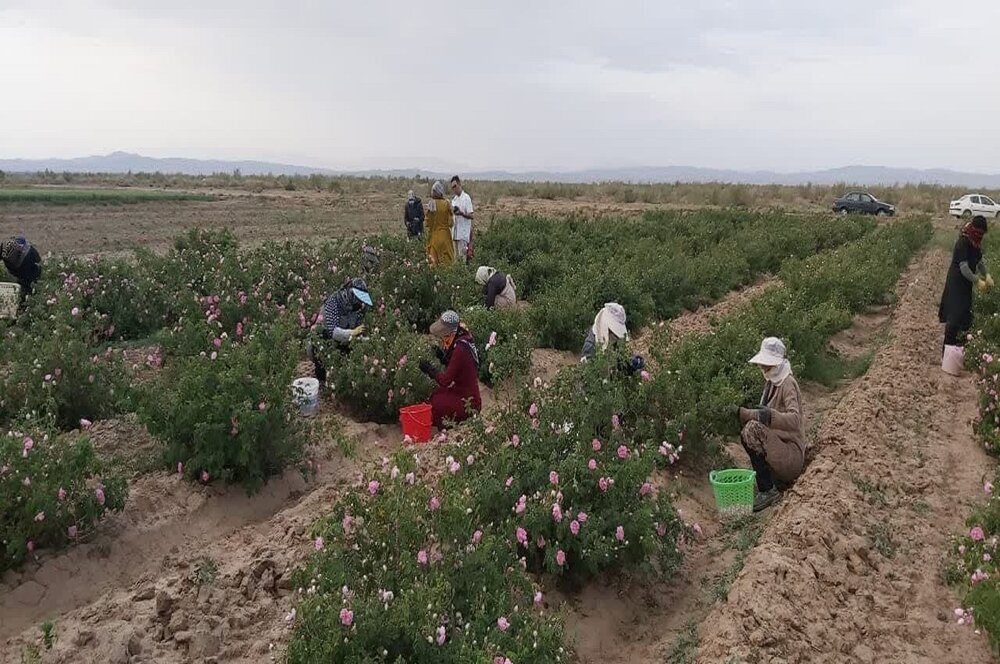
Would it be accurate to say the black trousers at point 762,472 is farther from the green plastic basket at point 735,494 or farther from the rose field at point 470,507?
the rose field at point 470,507

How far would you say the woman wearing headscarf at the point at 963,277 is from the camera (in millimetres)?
8188

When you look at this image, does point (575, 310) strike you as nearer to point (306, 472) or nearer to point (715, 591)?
point (306, 472)

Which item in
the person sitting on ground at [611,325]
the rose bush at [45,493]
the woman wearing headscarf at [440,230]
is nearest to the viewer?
the rose bush at [45,493]

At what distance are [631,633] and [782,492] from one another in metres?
2.03

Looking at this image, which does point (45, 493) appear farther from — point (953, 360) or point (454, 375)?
point (953, 360)

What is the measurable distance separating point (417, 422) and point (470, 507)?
2.55 metres

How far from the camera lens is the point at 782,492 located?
558 cm

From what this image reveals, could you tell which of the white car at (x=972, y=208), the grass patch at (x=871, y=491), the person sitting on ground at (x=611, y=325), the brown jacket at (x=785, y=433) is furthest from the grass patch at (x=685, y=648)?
the white car at (x=972, y=208)

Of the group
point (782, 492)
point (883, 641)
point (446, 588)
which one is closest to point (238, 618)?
point (446, 588)

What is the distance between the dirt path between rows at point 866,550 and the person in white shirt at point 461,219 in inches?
250

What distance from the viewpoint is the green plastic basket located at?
513cm

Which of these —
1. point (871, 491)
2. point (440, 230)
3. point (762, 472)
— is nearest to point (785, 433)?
point (762, 472)

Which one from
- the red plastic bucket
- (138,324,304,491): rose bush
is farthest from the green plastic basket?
(138,324,304,491): rose bush

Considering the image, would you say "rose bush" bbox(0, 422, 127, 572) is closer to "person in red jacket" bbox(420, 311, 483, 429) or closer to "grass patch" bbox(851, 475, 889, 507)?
"person in red jacket" bbox(420, 311, 483, 429)
